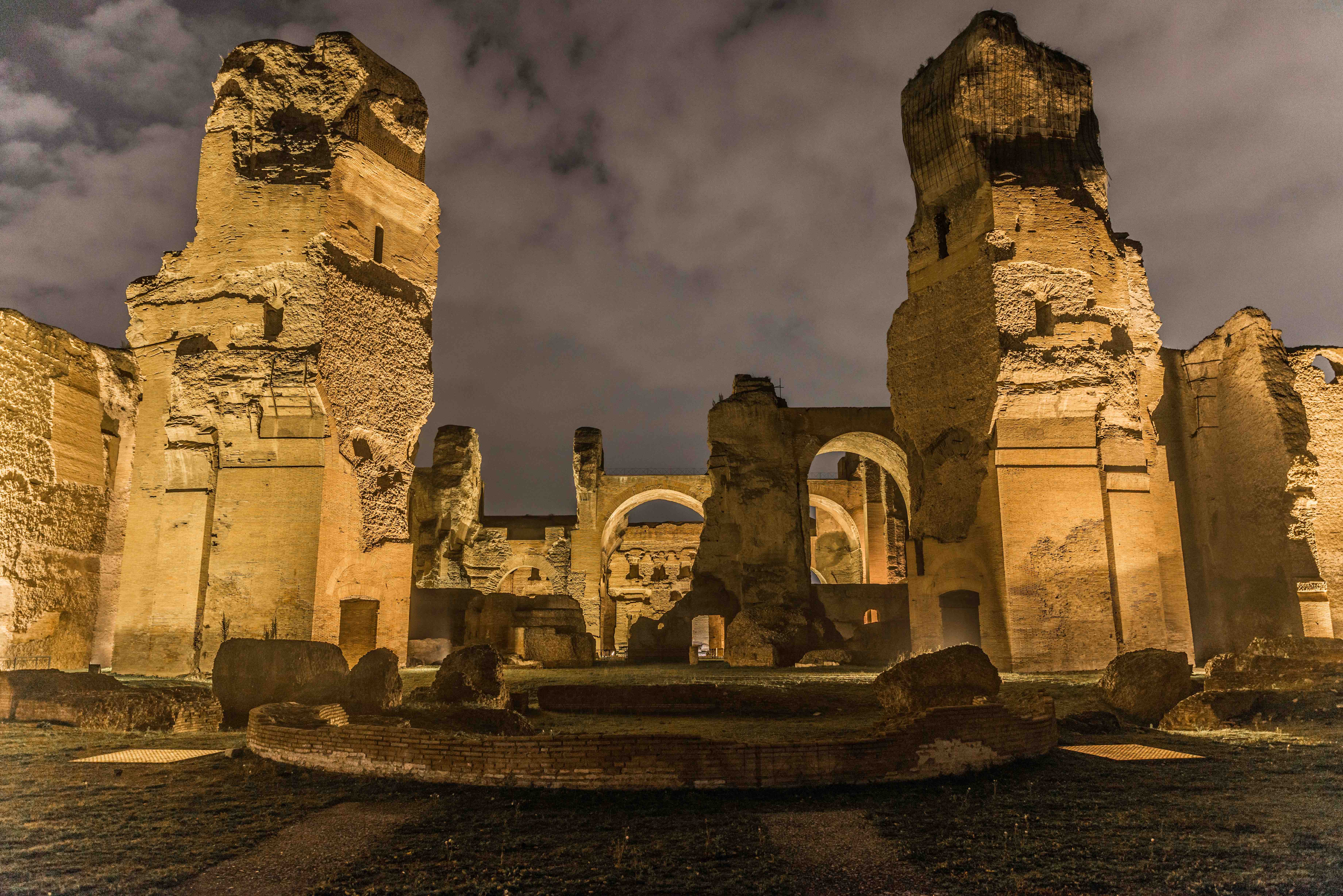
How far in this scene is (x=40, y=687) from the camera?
7.68 metres

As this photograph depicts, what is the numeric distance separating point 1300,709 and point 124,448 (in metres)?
16.4

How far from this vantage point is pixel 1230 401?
16156 millimetres

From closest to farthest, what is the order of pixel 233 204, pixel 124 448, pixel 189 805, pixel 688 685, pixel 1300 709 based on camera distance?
pixel 189 805 < pixel 1300 709 < pixel 688 685 < pixel 233 204 < pixel 124 448

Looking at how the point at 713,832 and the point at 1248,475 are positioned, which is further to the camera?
the point at 1248,475

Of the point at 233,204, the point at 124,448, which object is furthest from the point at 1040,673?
the point at 124,448

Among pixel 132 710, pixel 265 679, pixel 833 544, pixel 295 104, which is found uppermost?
pixel 295 104

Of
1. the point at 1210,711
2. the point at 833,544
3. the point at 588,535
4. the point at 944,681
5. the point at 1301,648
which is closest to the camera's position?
the point at 1210,711

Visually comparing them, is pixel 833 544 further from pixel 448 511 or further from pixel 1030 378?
pixel 1030 378

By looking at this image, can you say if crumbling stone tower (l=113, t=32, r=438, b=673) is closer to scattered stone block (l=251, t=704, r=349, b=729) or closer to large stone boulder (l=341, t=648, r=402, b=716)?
large stone boulder (l=341, t=648, r=402, b=716)

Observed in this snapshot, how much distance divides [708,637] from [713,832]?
29.1 metres

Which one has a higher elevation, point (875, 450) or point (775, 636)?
point (875, 450)

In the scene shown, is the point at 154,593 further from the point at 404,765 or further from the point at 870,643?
the point at 870,643

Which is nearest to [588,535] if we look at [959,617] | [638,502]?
[638,502]

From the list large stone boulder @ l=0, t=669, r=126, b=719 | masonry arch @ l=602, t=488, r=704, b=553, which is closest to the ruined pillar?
masonry arch @ l=602, t=488, r=704, b=553
